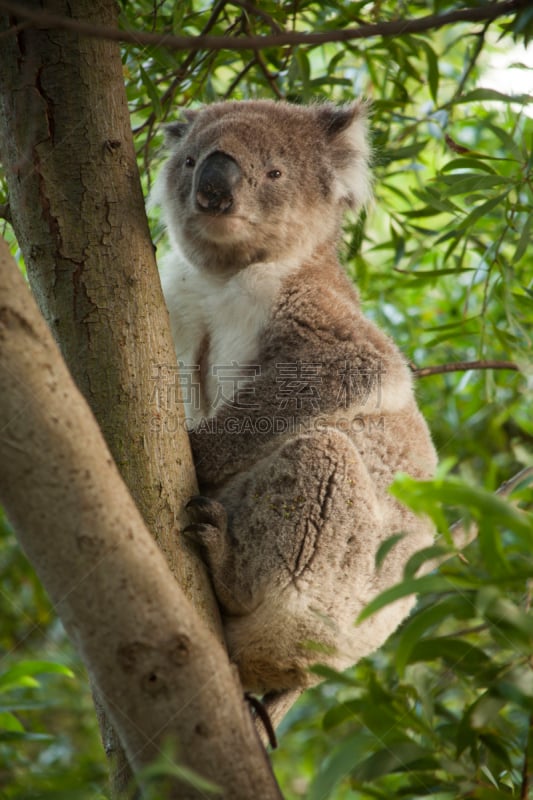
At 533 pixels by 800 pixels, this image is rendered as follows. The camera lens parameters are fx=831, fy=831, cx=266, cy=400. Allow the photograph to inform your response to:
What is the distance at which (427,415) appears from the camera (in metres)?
4.54

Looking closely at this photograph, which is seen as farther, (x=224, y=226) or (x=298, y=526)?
(x=224, y=226)

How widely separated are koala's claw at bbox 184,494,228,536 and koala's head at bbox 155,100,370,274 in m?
1.16

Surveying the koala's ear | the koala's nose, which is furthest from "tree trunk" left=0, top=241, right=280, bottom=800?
the koala's ear

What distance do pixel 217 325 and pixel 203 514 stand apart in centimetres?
111

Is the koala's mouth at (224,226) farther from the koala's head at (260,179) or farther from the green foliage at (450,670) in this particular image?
the green foliage at (450,670)

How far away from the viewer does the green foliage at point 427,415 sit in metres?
1.53

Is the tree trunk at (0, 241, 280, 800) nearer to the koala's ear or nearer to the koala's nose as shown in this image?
the koala's nose

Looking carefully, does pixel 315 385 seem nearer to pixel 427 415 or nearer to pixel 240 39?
pixel 240 39

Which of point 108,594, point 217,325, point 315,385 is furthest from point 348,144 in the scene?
point 108,594

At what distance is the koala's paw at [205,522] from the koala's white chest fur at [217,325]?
0.68 metres

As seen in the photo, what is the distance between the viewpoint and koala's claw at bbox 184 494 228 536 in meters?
2.13

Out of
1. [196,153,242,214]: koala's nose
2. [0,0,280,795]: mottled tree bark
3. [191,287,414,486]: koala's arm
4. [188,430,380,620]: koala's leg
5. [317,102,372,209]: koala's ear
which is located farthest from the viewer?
[317,102,372,209]: koala's ear

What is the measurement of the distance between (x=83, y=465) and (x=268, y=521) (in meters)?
1.09

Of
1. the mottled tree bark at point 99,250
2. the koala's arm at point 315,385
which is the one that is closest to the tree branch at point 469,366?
the koala's arm at point 315,385
